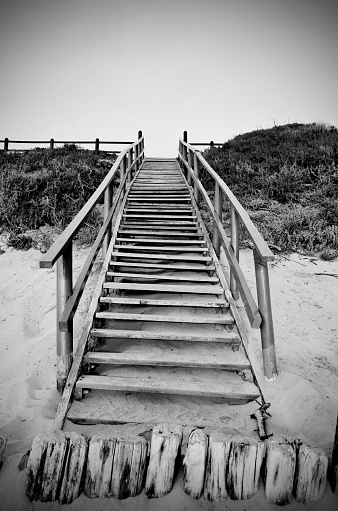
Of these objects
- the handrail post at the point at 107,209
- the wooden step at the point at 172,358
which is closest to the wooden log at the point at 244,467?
the wooden step at the point at 172,358

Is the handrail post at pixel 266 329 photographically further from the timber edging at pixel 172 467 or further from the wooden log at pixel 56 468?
the wooden log at pixel 56 468

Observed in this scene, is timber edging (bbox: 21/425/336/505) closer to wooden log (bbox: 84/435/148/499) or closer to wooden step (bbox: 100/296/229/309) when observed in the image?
wooden log (bbox: 84/435/148/499)

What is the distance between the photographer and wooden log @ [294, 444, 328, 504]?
1209 millimetres

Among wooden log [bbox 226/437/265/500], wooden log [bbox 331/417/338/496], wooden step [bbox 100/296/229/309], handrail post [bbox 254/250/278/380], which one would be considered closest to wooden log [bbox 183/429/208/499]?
wooden log [bbox 226/437/265/500]

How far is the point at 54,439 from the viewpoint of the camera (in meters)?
1.27

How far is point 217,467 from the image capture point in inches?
48.8

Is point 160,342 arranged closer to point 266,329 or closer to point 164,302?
point 164,302

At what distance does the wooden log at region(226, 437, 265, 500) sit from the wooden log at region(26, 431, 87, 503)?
2.20ft

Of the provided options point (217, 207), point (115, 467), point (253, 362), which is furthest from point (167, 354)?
point (217, 207)

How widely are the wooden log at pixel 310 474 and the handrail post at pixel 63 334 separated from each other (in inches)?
62.5

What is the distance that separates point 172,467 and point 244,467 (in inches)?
12.9

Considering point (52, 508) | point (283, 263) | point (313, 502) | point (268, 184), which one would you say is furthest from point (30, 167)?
point (313, 502)

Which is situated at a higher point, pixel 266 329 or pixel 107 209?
pixel 107 209

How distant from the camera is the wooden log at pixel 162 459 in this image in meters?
1.25
